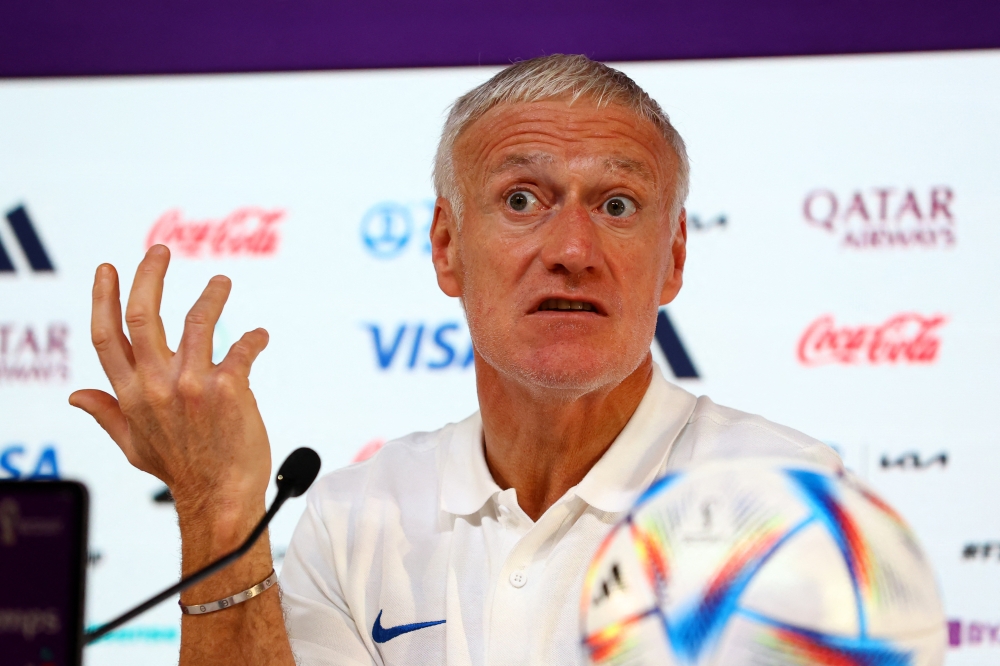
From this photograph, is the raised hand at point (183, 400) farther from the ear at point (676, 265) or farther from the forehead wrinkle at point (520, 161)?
the ear at point (676, 265)

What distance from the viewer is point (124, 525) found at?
8.54 ft

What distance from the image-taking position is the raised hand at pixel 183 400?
3.44ft

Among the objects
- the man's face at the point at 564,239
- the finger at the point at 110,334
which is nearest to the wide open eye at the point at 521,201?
the man's face at the point at 564,239

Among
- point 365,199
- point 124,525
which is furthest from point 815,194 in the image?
point 124,525

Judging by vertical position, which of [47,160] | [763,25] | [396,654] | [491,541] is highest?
[763,25]

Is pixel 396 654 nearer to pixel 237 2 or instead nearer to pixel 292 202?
pixel 292 202

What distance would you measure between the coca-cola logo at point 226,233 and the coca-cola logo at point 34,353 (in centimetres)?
40

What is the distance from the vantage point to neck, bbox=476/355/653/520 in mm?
1443

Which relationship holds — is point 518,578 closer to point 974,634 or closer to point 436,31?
point 974,634

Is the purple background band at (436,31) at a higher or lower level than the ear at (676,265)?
higher

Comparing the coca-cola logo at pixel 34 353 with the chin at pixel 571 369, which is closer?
the chin at pixel 571 369

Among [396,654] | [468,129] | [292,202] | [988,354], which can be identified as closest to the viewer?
[396,654]

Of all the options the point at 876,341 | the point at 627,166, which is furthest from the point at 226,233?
the point at 876,341

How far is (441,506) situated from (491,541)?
100mm
